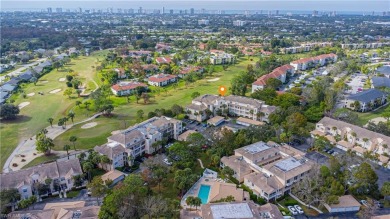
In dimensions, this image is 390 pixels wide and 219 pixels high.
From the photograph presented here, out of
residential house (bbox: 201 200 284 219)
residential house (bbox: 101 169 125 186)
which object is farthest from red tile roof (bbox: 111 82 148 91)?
residential house (bbox: 201 200 284 219)

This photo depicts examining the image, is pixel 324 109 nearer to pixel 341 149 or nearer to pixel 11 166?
pixel 341 149

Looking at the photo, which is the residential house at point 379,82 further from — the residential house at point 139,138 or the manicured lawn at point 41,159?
the manicured lawn at point 41,159

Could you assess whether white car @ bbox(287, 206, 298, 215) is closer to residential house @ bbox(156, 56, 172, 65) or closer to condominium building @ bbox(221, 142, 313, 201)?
condominium building @ bbox(221, 142, 313, 201)

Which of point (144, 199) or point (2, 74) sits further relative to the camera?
point (2, 74)

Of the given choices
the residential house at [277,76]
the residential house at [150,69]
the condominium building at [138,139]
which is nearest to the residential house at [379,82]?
the residential house at [277,76]

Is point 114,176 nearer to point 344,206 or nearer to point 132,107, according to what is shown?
point 344,206

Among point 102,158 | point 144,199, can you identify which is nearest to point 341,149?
point 144,199

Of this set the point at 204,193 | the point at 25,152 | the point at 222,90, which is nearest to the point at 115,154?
the point at 204,193
